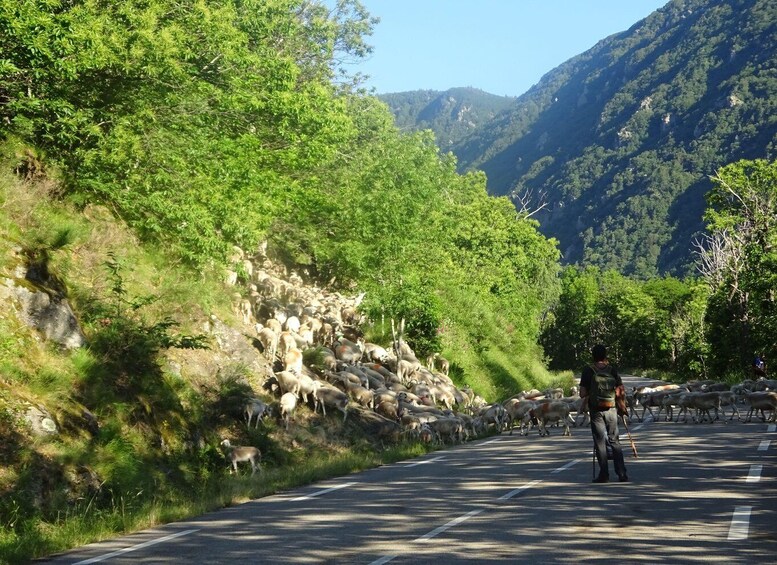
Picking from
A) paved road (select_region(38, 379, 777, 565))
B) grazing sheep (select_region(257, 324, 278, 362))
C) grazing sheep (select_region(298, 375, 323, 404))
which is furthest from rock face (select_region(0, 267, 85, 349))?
grazing sheep (select_region(257, 324, 278, 362))

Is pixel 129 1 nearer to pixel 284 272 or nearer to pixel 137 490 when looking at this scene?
pixel 137 490

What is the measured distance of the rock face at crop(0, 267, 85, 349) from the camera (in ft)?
50.4

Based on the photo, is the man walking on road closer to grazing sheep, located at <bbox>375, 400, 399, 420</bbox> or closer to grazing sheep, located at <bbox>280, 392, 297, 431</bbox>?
grazing sheep, located at <bbox>280, 392, 297, 431</bbox>

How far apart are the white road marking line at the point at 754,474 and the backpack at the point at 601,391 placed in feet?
7.21

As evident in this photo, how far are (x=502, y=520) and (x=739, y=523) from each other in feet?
8.30

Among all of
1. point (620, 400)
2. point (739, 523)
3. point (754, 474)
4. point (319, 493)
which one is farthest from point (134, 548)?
point (754, 474)

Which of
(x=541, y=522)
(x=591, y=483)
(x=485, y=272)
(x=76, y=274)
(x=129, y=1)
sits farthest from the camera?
(x=485, y=272)

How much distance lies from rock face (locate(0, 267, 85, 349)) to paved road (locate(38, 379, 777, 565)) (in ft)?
15.0

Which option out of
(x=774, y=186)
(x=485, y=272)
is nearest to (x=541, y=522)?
(x=774, y=186)

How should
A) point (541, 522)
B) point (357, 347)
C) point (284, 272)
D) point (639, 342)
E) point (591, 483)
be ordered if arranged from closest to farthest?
point (541, 522)
point (591, 483)
point (357, 347)
point (284, 272)
point (639, 342)

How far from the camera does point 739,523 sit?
10008mm

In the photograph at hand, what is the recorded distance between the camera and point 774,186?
51.8 metres

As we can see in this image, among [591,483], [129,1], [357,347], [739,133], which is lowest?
[591,483]

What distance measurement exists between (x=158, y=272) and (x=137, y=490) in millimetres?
8202
